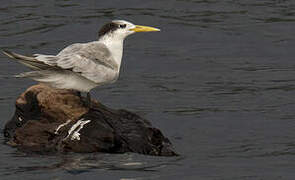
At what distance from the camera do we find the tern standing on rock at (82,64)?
32.9 ft

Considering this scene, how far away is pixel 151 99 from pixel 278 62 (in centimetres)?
313

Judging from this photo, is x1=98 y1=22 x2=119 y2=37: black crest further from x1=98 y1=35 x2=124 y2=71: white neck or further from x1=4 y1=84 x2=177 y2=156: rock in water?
x1=4 y1=84 x2=177 y2=156: rock in water

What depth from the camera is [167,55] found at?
52.9ft

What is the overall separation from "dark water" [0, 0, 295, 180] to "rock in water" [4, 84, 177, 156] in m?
0.20

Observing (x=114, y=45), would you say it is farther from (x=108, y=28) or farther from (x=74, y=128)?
(x=74, y=128)

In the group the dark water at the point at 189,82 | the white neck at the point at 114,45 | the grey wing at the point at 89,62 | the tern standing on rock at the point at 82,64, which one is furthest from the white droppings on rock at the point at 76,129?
the white neck at the point at 114,45

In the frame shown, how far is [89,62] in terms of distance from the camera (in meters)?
10.4

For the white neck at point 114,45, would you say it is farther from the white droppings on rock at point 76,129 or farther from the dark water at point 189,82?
the dark water at point 189,82

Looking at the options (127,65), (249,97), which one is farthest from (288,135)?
(127,65)

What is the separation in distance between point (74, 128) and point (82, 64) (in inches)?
31.8

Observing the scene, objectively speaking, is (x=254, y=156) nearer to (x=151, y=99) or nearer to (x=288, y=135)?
(x=288, y=135)

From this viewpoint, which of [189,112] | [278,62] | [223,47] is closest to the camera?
[189,112]

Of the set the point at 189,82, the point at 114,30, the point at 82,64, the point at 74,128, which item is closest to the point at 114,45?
the point at 114,30

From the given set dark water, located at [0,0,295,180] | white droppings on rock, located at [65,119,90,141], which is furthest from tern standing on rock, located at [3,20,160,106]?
dark water, located at [0,0,295,180]
